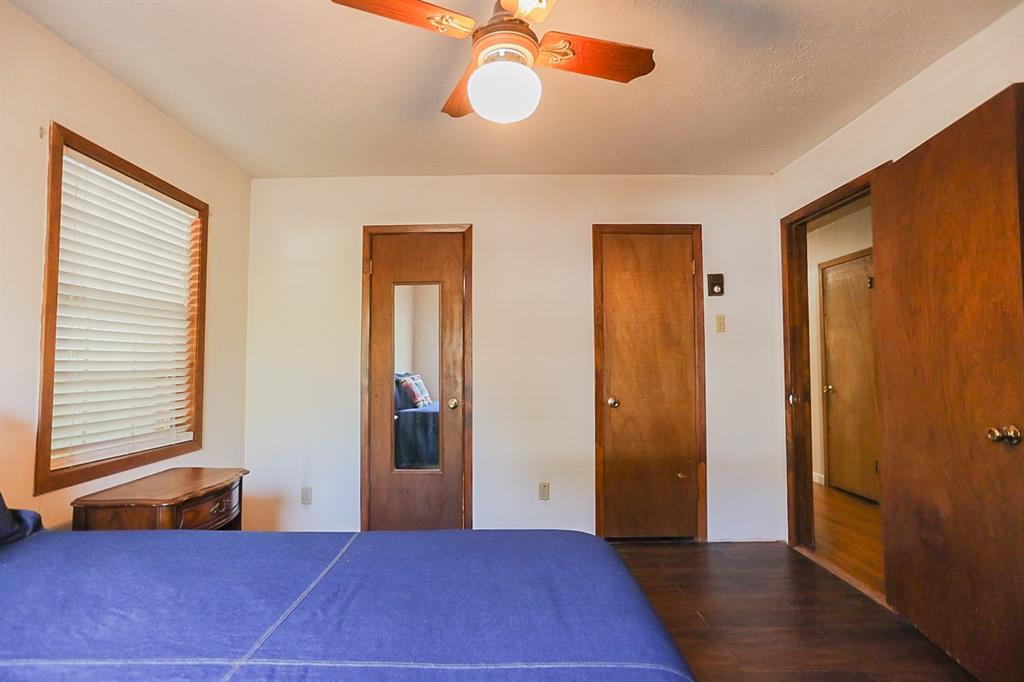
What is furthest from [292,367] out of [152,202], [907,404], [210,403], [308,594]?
[907,404]

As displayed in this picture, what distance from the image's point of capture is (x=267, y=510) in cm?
302

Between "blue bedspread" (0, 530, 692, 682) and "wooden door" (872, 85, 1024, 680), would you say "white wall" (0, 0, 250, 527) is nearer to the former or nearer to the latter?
"blue bedspread" (0, 530, 692, 682)

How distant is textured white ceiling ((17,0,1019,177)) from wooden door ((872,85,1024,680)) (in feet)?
1.53

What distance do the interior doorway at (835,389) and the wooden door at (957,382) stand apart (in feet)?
1.03

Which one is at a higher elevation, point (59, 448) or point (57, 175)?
point (57, 175)

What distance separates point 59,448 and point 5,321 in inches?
21.2

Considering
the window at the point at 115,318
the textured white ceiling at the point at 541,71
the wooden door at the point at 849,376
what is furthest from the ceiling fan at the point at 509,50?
the wooden door at the point at 849,376

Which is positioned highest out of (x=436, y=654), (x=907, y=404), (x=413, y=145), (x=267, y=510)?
(x=413, y=145)

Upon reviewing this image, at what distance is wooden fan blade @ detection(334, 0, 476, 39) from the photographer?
1223 millimetres

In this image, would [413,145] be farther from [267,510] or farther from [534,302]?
[267,510]

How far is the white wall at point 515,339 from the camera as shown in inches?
118

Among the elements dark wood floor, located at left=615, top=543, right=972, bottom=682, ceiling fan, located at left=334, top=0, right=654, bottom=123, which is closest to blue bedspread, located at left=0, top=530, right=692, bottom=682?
dark wood floor, located at left=615, top=543, right=972, bottom=682

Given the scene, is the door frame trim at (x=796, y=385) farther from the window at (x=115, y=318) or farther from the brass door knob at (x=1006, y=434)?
the window at (x=115, y=318)

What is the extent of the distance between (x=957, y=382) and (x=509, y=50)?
78.3 inches
